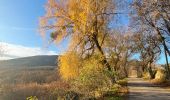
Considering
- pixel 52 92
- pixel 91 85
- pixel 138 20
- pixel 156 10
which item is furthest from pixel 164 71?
pixel 156 10

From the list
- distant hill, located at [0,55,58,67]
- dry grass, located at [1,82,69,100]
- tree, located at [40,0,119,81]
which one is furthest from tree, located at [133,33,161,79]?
distant hill, located at [0,55,58,67]

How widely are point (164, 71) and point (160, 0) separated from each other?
37077mm

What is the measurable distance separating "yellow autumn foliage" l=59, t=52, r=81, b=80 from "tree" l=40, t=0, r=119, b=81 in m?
0.85

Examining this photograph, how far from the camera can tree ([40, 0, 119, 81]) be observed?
33844 mm

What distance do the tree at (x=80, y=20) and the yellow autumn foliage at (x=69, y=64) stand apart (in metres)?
0.85

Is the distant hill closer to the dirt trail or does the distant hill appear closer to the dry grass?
the dry grass

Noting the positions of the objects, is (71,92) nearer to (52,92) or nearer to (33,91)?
(52,92)

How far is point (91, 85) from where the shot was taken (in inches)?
1107

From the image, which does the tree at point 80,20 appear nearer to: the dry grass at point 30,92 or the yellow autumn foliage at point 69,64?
the yellow autumn foliage at point 69,64

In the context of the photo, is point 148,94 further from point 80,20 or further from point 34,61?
point 34,61

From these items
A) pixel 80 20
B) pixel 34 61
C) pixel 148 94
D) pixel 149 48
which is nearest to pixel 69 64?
pixel 80 20

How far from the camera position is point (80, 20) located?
33.5 m

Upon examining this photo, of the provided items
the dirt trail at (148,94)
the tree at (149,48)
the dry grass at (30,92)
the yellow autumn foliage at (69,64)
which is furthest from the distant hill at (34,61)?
the dirt trail at (148,94)

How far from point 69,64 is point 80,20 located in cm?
453
